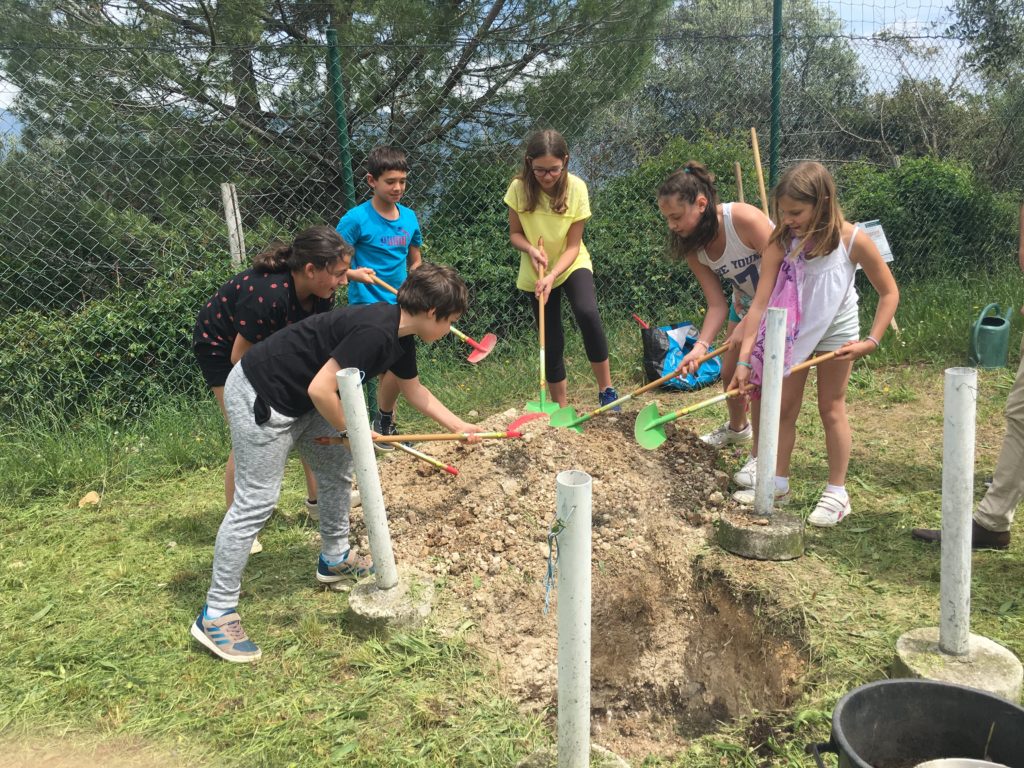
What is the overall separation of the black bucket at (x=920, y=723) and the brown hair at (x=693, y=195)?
221 cm

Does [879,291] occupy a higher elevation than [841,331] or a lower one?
higher

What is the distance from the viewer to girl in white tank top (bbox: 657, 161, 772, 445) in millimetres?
3426

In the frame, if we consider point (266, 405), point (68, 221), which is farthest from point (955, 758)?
point (68, 221)

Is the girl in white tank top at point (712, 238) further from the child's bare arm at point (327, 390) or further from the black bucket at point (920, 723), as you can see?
the black bucket at point (920, 723)

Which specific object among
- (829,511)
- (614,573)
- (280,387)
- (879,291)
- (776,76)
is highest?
(776,76)

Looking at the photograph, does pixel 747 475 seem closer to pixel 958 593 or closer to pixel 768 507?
pixel 768 507

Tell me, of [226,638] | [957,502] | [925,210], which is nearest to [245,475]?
[226,638]

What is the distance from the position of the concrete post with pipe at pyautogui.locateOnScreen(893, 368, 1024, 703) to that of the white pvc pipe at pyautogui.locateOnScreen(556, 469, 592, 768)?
3.25 ft

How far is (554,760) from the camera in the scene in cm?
190

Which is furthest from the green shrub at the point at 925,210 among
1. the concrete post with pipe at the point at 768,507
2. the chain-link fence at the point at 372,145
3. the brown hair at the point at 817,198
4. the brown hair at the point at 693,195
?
the concrete post with pipe at the point at 768,507

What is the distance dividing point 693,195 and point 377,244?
1.62 m

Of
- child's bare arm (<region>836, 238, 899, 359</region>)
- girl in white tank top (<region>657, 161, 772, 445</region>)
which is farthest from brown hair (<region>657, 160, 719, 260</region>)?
child's bare arm (<region>836, 238, 899, 359</region>)

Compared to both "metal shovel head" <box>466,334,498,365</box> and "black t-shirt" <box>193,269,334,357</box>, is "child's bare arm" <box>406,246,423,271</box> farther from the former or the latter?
"black t-shirt" <box>193,269,334,357</box>

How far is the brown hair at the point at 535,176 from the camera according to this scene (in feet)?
12.8
